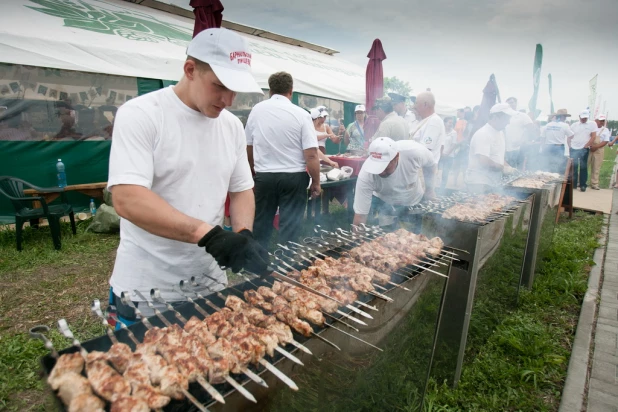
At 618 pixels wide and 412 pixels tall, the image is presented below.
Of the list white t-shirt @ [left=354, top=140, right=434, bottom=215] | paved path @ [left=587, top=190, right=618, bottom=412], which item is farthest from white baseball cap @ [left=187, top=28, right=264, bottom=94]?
paved path @ [left=587, top=190, right=618, bottom=412]

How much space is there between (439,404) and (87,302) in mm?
4495

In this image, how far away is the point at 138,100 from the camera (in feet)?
6.36

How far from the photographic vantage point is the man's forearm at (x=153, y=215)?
1.81 metres

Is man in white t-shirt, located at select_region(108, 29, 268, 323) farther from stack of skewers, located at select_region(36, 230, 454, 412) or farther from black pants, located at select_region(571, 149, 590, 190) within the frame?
black pants, located at select_region(571, 149, 590, 190)

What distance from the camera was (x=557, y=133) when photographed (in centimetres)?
1180

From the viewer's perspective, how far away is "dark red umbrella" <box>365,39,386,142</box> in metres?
9.41

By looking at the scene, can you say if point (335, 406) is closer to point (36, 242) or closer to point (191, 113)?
point (191, 113)

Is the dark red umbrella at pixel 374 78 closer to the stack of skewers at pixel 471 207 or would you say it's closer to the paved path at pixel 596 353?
the stack of skewers at pixel 471 207

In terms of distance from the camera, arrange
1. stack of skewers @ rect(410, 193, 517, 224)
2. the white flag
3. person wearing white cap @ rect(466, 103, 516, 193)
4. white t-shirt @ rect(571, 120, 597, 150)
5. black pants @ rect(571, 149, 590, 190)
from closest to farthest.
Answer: stack of skewers @ rect(410, 193, 517, 224), person wearing white cap @ rect(466, 103, 516, 193), white t-shirt @ rect(571, 120, 597, 150), black pants @ rect(571, 149, 590, 190), the white flag

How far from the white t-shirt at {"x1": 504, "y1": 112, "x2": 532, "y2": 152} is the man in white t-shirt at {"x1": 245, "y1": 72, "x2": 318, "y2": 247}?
671 centimetres

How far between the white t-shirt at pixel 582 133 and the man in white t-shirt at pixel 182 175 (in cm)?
1521

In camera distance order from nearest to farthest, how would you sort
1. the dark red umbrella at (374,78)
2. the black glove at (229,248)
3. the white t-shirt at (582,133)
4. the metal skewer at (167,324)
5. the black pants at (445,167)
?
the metal skewer at (167,324) → the black glove at (229,248) → the dark red umbrella at (374,78) → the black pants at (445,167) → the white t-shirt at (582,133)

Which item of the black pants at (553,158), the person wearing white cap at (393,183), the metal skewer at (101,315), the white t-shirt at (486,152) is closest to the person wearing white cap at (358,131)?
the white t-shirt at (486,152)

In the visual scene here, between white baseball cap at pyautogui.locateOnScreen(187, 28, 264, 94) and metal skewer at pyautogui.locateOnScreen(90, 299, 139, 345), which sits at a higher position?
white baseball cap at pyautogui.locateOnScreen(187, 28, 264, 94)
